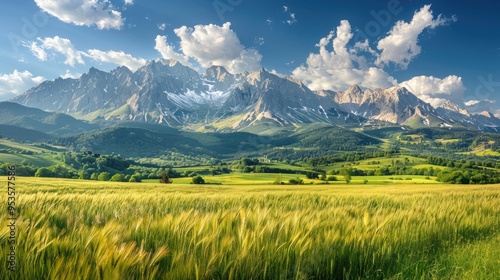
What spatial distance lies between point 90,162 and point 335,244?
21831 centimetres

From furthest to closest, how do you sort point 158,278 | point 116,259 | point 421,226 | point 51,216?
point 421,226, point 51,216, point 158,278, point 116,259

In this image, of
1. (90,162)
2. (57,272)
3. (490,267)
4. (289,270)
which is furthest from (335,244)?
(90,162)

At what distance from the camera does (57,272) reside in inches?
78.7

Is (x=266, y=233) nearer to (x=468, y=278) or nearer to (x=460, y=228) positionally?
(x=468, y=278)

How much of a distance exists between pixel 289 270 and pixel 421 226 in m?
3.73

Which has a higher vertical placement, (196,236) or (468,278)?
(196,236)

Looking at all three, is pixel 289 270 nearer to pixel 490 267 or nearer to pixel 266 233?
pixel 266 233

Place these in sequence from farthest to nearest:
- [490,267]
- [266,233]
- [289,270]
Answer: [490,267] < [266,233] < [289,270]

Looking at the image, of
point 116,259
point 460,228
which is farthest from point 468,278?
point 116,259

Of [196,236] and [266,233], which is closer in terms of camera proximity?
[196,236]

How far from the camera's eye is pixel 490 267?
13.8 feet

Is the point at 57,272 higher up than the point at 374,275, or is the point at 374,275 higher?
the point at 57,272

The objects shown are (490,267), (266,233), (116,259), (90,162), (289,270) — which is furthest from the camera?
(90,162)

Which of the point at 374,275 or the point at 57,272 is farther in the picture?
the point at 374,275
